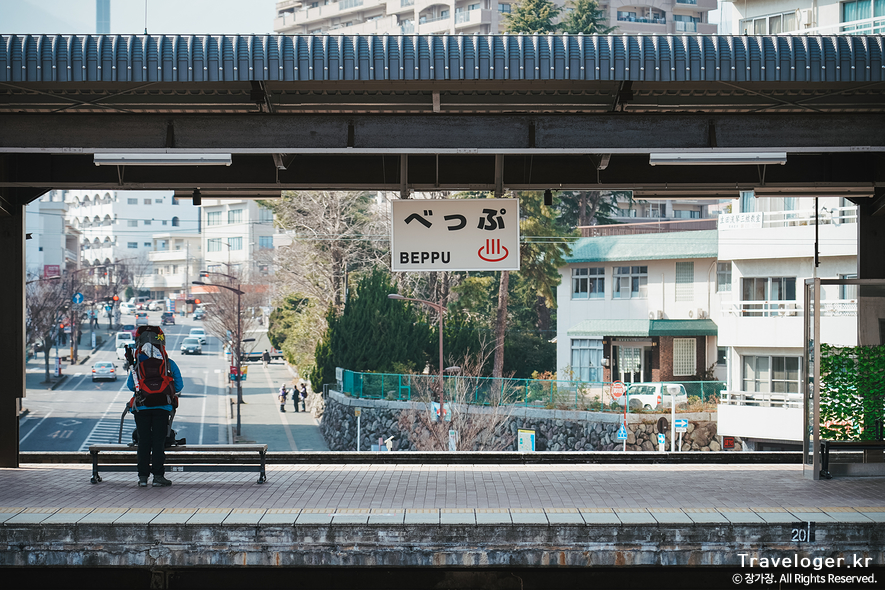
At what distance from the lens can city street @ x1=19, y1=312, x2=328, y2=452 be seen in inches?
1590

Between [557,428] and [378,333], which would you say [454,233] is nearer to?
[557,428]

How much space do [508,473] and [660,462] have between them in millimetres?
2452

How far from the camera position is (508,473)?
36.8 feet

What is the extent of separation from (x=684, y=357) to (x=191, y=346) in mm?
44214

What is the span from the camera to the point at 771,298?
34406mm

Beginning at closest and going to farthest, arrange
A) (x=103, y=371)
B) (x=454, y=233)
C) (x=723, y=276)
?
(x=454, y=233) → (x=723, y=276) → (x=103, y=371)

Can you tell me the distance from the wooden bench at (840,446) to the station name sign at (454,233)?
471 cm

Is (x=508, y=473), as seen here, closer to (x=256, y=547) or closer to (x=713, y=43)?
(x=256, y=547)

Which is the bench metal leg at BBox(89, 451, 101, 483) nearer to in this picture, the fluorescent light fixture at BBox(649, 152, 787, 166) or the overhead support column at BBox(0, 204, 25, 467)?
the overhead support column at BBox(0, 204, 25, 467)

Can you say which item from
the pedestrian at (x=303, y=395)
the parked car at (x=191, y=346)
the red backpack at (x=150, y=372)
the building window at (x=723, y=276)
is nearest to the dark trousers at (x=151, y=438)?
the red backpack at (x=150, y=372)

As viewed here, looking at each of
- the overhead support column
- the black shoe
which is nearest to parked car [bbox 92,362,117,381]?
the overhead support column

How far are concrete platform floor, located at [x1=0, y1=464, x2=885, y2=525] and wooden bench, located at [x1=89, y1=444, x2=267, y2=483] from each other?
0.20 meters

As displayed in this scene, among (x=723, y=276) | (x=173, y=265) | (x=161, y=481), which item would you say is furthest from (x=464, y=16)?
(x=161, y=481)

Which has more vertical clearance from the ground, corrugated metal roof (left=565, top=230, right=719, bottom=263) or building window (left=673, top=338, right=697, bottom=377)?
corrugated metal roof (left=565, top=230, right=719, bottom=263)
